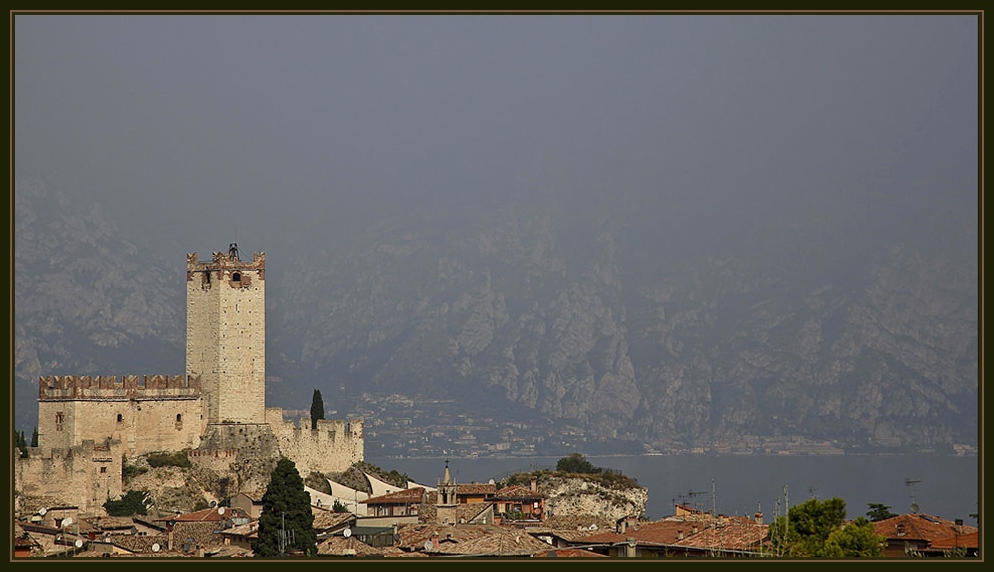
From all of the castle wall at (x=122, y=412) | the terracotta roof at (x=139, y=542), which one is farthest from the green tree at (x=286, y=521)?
the castle wall at (x=122, y=412)

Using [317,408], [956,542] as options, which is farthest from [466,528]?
[317,408]

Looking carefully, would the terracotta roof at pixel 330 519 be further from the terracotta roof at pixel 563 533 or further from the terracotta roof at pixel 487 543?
the terracotta roof at pixel 563 533

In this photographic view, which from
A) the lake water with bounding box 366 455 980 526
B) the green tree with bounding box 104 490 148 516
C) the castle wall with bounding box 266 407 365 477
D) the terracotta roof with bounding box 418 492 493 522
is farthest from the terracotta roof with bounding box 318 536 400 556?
the lake water with bounding box 366 455 980 526

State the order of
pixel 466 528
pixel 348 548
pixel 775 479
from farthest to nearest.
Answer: pixel 775 479, pixel 466 528, pixel 348 548

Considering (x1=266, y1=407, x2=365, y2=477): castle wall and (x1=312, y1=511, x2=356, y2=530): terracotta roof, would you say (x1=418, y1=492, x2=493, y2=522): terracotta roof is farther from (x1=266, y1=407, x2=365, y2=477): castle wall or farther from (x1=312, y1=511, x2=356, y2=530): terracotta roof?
(x1=266, y1=407, x2=365, y2=477): castle wall

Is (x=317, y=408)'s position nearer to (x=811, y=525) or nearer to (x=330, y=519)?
(x=330, y=519)
